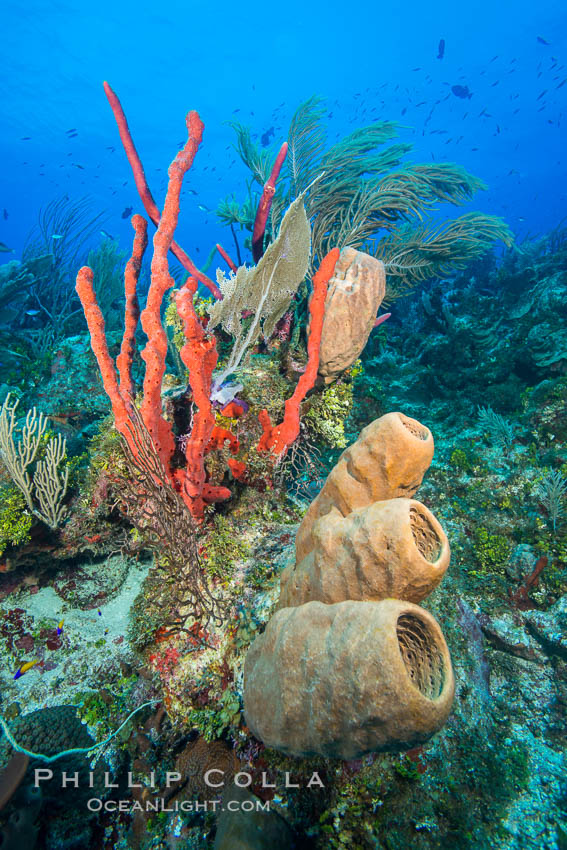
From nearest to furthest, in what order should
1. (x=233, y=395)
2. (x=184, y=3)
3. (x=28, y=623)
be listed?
(x=233, y=395), (x=28, y=623), (x=184, y=3)

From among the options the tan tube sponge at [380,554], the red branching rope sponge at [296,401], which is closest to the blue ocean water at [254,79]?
the red branching rope sponge at [296,401]

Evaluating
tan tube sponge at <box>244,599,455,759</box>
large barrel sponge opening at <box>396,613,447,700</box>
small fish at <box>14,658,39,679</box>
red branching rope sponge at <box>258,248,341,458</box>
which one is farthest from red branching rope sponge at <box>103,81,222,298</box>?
small fish at <box>14,658,39,679</box>

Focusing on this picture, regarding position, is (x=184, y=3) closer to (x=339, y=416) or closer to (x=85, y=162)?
(x=85, y=162)

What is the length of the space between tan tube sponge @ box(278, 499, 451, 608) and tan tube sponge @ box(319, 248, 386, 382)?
1.99 meters

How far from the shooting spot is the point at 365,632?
62.8 inches

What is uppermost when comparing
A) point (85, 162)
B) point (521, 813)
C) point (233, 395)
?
point (85, 162)

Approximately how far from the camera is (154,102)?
201 feet

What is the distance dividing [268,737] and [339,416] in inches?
118

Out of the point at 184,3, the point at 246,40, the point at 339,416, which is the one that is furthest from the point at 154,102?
the point at 339,416

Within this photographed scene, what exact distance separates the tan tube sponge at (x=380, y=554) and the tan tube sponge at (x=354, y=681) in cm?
12

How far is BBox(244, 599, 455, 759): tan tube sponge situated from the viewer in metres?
1.48

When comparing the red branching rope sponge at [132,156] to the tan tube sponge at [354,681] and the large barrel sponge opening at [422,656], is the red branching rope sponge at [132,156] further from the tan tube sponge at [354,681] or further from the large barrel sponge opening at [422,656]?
the large barrel sponge opening at [422,656]

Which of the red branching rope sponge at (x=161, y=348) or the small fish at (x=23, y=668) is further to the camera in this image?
the small fish at (x=23, y=668)

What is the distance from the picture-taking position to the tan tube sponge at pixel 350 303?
11.4 ft
